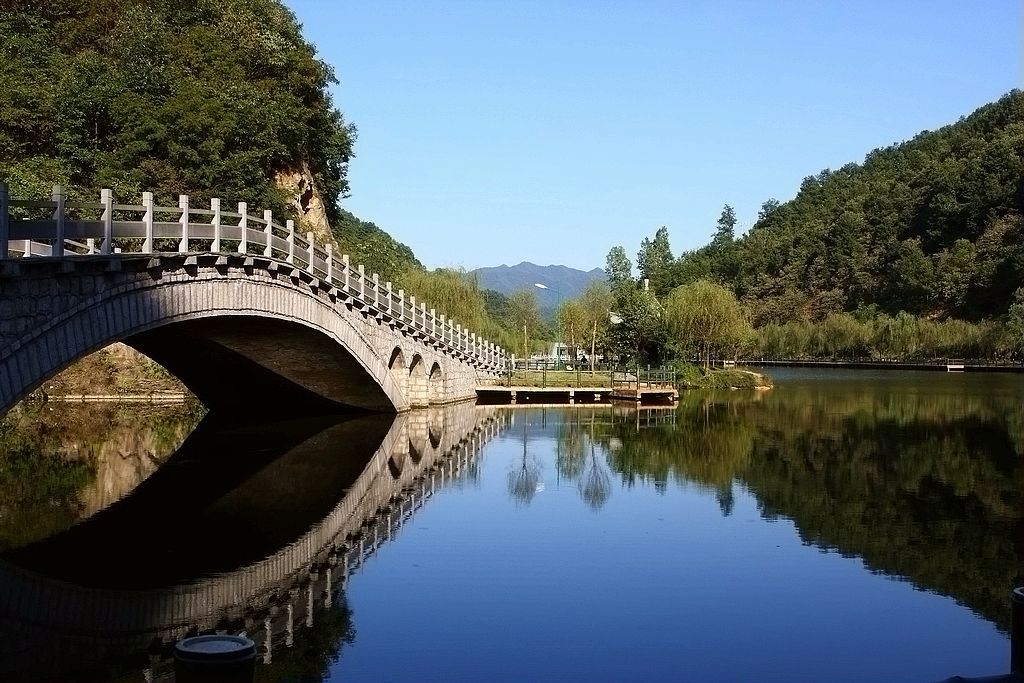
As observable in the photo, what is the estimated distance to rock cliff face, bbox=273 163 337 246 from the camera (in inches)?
1842

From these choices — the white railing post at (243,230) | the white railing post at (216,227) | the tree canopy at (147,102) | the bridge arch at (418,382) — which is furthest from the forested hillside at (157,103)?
the white railing post at (216,227)

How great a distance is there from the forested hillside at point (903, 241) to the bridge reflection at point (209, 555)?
285ft

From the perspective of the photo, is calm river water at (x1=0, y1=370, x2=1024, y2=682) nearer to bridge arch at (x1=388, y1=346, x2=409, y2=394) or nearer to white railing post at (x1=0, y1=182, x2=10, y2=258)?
white railing post at (x1=0, y1=182, x2=10, y2=258)

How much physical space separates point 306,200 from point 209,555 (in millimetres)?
36905

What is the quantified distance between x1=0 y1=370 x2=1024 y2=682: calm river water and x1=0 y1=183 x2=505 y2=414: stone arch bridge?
2.46 metres

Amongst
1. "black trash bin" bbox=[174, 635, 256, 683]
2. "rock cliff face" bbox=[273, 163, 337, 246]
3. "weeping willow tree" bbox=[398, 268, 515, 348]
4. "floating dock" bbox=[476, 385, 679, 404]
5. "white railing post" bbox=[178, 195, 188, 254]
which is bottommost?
"black trash bin" bbox=[174, 635, 256, 683]

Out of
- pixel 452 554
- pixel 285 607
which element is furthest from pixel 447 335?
pixel 285 607

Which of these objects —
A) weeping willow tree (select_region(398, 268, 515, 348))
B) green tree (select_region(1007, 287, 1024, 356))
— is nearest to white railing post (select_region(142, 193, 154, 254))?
weeping willow tree (select_region(398, 268, 515, 348))

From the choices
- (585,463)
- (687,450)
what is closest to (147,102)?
(585,463)

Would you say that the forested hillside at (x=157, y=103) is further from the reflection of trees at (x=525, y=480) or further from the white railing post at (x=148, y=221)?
the reflection of trees at (x=525, y=480)

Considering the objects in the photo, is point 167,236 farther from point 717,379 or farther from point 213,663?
point 717,379

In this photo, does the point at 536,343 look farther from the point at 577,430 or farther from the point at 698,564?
the point at 698,564

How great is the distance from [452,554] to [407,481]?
21.5ft

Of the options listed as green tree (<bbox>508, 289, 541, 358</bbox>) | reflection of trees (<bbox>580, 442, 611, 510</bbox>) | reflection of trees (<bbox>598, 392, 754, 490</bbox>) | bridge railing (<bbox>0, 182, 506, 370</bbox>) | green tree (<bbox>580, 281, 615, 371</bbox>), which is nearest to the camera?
bridge railing (<bbox>0, 182, 506, 370</bbox>)
